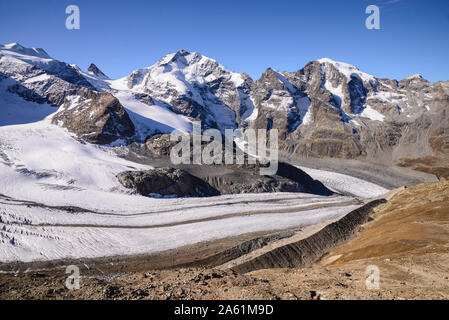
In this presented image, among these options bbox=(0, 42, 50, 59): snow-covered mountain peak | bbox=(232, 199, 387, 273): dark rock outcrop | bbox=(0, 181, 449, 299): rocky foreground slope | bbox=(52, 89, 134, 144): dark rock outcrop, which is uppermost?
bbox=(0, 42, 50, 59): snow-covered mountain peak

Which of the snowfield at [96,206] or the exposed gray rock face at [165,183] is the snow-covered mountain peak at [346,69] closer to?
the snowfield at [96,206]

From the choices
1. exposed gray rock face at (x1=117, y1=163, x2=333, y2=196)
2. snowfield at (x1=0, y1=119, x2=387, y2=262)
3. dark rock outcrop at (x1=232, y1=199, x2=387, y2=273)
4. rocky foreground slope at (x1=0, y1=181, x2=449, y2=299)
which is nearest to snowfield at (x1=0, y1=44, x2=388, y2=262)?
snowfield at (x1=0, y1=119, x2=387, y2=262)

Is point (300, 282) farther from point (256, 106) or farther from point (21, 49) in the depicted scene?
point (21, 49)

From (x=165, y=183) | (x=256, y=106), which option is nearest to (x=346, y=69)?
(x=256, y=106)

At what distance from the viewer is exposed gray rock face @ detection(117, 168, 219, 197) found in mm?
54438

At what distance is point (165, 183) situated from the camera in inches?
2234

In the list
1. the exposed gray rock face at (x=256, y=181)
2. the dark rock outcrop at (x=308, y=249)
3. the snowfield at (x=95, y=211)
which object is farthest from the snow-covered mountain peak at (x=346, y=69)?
the dark rock outcrop at (x=308, y=249)

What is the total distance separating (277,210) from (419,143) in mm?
104079

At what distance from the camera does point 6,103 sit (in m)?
92.9

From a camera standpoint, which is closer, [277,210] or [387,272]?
[387,272]

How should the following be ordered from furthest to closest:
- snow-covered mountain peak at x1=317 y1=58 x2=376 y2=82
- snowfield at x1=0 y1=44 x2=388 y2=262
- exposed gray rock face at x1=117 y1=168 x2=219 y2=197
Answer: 1. snow-covered mountain peak at x1=317 y1=58 x2=376 y2=82
2. exposed gray rock face at x1=117 y1=168 x2=219 y2=197
3. snowfield at x1=0 y1=44 x2=388 y2=262

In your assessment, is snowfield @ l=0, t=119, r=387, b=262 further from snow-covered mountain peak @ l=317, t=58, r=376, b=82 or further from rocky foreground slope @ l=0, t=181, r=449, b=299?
snow-covered mountain peak @ l=317, t=58, r=376, b=82
